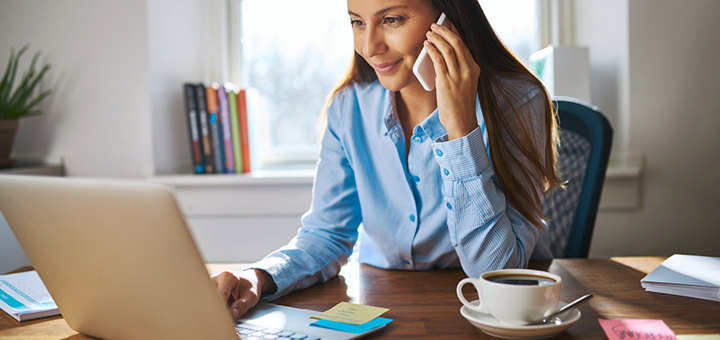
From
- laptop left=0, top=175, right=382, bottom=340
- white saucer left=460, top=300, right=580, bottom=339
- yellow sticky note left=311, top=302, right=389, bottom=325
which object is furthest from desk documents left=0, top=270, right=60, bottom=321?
white saucer left=460, top=300, right=580, bottom=339

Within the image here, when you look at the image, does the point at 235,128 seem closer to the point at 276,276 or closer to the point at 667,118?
the point at 276,276

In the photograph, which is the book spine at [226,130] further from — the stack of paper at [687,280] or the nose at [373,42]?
the stack of paper at [687,280]

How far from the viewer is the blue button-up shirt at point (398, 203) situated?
3.09ft

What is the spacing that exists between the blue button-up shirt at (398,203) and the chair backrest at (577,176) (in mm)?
184

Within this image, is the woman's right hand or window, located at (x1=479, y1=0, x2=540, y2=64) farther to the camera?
window, located at (x1=479, y1=0, x2=540, y2=64)

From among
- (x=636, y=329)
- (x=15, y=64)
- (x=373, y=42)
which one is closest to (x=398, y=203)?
(x=373, y=42)

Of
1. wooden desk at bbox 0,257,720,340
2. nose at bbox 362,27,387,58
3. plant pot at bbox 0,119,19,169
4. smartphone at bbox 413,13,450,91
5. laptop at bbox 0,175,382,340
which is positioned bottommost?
wooden desk at bbox 0,257,720,340

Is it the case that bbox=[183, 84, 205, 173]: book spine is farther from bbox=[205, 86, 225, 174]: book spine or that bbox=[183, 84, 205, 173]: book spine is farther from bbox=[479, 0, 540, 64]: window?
bbox=[479, 0, 540, 64]: window

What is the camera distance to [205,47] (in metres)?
2.24

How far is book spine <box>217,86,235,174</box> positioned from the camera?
1973 mm

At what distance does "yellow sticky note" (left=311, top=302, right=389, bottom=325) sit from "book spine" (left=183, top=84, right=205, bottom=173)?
1.39 m

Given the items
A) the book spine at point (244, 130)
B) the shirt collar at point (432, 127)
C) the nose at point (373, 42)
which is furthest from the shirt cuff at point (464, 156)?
the book spine at point (244, 130)

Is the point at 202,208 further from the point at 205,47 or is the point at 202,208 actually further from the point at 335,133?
the point at 335,133

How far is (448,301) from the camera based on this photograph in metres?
0.79
